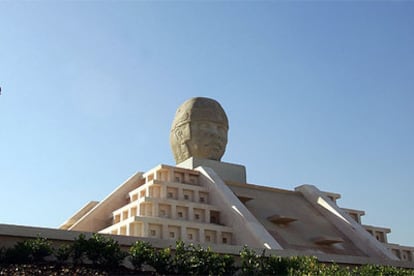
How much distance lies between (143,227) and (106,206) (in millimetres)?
4229

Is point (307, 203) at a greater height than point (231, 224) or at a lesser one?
greater

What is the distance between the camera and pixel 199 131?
2436 cm

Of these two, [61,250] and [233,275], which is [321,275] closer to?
[233,275]

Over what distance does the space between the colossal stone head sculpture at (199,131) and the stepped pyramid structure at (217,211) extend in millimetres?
47

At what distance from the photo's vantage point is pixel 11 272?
30.7 feet

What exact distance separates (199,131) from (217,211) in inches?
225

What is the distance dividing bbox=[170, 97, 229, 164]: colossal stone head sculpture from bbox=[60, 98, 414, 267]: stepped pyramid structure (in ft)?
0.16

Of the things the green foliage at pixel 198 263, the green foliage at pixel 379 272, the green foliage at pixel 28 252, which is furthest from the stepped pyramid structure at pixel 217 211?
the green foliage at pixel 28 252

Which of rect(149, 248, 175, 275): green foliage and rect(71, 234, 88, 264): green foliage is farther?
rect(149, 248, 175, 275): green foliage

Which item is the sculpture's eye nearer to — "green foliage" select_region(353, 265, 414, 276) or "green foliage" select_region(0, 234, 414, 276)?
"green foliage" select_region(353, 265, 414, 276)

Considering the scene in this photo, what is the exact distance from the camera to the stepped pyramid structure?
58.4 ft

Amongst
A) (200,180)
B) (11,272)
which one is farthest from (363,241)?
(11,272)

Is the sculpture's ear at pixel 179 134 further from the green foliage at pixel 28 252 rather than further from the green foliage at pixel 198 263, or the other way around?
the green foliage at pixel 28 252

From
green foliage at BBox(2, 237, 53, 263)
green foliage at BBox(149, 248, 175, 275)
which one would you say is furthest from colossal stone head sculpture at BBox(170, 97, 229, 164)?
green foliage at BBox(2, 237, 53, 263)
